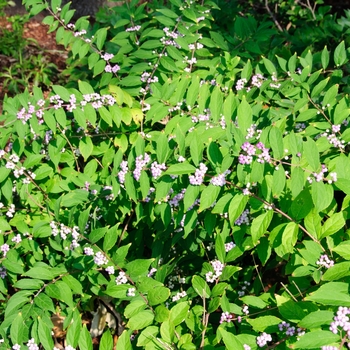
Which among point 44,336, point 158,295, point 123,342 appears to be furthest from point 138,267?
point 44,336

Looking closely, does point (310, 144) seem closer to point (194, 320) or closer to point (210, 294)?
point (210, 294)

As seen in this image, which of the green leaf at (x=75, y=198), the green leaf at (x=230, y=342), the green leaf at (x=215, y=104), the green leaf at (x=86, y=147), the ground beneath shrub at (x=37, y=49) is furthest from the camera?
the ground beneath shrub at (x=37, y=49)

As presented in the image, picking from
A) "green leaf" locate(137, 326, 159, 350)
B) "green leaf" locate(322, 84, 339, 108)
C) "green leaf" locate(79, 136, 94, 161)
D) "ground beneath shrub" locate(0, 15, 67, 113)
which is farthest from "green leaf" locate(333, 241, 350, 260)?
"ground beneath shrub" locate(0, 15, 67, 113)

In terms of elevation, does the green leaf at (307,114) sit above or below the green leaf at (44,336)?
above

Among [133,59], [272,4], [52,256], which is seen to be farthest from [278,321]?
[272,4]

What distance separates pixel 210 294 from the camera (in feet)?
6.70

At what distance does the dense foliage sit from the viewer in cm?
176

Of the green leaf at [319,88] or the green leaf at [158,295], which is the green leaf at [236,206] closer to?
the green leaf at [158,295]

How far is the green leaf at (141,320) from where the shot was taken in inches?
75.8

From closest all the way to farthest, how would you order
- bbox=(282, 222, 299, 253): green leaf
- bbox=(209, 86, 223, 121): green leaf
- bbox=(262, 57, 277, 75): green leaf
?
bbox=(282, 222, 299, 253): green leaf
bbox=(209, 86, 223, 121): green leaf
bbox=(262, 57, 277, 75): green leaf

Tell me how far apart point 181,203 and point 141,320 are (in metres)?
0.56

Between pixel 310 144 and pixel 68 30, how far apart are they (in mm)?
1944

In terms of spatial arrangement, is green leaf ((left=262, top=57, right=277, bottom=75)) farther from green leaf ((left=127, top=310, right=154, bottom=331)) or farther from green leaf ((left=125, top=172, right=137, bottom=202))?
green leaf ((left=127, top=310, right=154, bottom=331))

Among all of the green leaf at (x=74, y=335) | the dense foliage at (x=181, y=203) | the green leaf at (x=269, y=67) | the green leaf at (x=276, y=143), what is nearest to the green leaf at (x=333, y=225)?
the dense foliage at (x=181, y=203)
